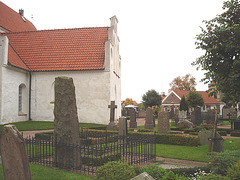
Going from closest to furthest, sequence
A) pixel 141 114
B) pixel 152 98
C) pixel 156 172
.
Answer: pixel 156 172, pixel 141 114, pixel 152 98

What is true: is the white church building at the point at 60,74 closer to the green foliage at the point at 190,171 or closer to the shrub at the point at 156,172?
the green foliage at the point at 190,171

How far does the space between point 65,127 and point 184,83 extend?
60.5 metres

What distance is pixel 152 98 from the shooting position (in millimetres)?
56062

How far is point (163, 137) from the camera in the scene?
12.8m

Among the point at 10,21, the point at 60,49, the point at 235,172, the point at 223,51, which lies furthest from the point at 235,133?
the point at 10,21

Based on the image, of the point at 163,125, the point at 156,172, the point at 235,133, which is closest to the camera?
the point at 156,172

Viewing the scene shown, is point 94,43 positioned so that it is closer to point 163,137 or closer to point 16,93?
point 16,93

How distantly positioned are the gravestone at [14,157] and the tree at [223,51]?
7.98m

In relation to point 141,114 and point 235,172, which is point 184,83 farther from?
point 235,172

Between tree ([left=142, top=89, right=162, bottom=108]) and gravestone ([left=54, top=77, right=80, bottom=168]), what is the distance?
4986 centimetres

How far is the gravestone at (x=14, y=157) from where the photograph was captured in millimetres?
4020

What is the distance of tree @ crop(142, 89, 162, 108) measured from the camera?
56.3 m

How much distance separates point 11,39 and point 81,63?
8865 millimetres

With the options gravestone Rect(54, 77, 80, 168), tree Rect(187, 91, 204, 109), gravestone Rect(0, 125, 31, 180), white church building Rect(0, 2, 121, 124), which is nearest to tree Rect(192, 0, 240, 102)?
gravestone Rect(54, 77, 80, 168)
